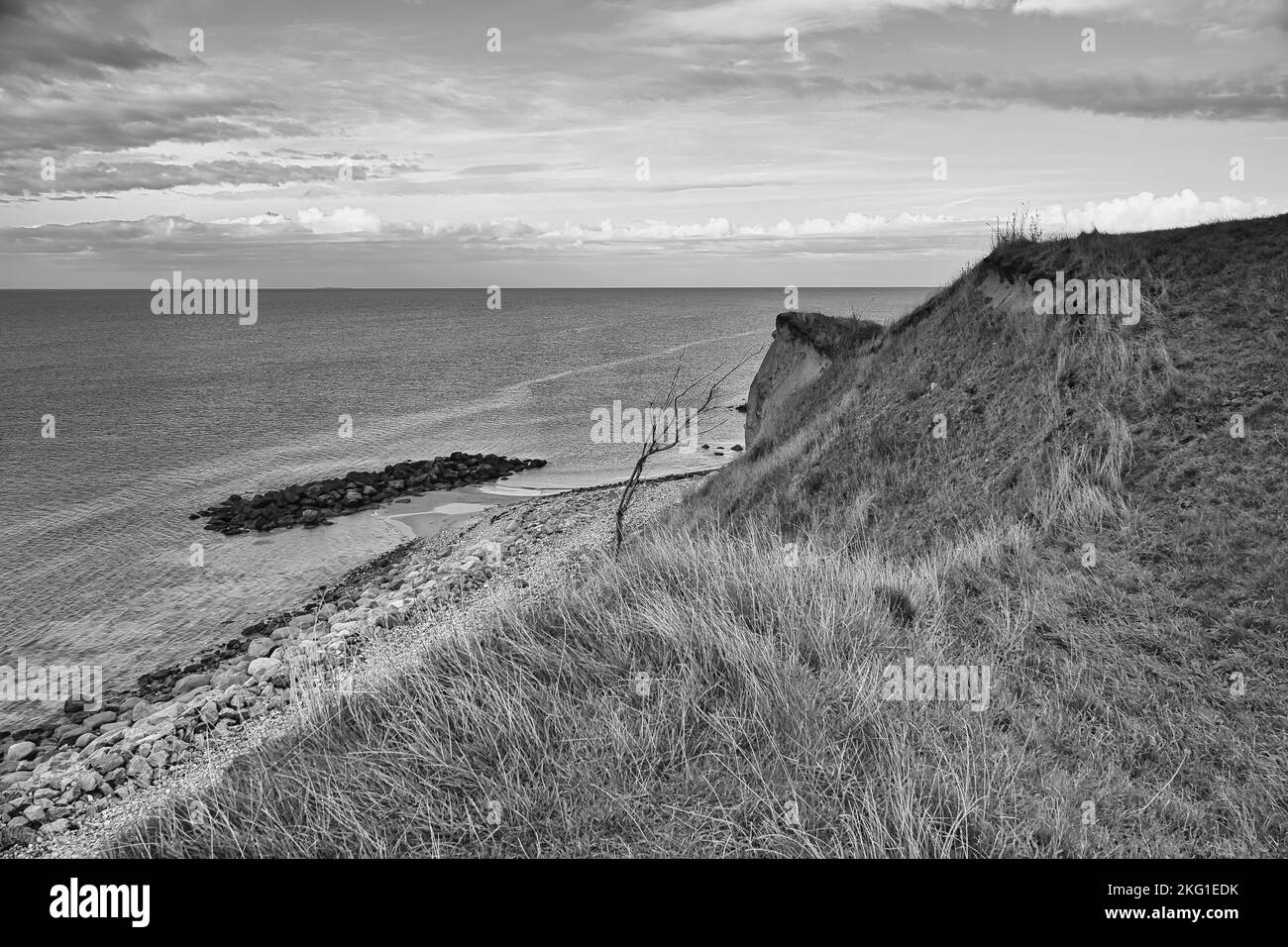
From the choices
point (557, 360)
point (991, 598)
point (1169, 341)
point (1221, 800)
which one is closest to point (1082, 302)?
point (1169, 341)

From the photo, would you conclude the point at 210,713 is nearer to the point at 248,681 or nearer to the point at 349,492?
the point at 248,681

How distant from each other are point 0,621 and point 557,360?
246ft

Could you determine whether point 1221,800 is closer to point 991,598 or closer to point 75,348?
point 991,598

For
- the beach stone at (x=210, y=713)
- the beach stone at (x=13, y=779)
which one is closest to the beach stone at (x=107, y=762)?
the beach stone at (x=13, y=779)

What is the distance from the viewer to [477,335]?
13600 centimetres

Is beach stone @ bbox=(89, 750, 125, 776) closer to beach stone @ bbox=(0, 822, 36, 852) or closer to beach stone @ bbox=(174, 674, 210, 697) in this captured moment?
beach stone @ bbox=(0, 822, 36, 852)

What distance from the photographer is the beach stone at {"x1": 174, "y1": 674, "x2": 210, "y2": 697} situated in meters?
16.5

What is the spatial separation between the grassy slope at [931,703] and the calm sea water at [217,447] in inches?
608

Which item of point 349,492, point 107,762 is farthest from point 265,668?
point 349,492
